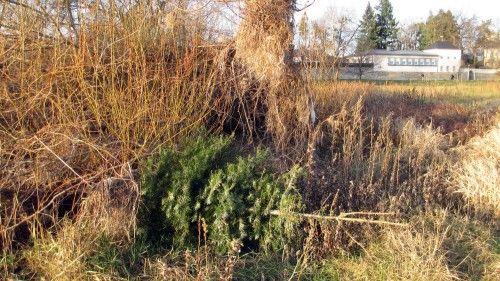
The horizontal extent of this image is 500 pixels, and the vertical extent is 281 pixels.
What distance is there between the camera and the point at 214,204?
13.1 feet

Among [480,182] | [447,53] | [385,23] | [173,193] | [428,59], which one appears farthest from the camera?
[428,59]

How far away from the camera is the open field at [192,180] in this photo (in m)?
3.78

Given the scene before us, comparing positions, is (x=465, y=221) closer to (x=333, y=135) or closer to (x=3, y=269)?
(x=333, y=135)

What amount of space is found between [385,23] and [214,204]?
63.0 m

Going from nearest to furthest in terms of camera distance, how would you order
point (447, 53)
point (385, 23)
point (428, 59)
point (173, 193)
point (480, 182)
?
point (173, 193) → point (480, 182) → point (385, 23) → point (447, 53) → point (428, 59)

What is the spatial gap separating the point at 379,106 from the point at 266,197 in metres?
7.08

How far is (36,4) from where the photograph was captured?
15.5 ft

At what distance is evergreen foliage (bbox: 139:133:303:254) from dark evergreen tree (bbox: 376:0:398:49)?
58690 mm

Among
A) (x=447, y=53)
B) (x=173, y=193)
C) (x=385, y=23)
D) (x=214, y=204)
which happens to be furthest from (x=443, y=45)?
(x=173, y=193)

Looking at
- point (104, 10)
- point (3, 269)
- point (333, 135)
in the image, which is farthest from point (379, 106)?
point (3, 269)

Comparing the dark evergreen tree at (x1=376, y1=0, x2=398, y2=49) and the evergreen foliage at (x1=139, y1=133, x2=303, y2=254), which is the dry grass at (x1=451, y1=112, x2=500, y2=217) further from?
the dark evergreen tree at (x1=376, y1=0, x2=398, y2=49)

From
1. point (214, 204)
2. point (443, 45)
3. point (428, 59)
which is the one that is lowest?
point (214, 204)

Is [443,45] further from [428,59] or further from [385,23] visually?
[385,23]

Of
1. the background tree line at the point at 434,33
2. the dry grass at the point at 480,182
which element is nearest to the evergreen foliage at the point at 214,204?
the dry grass at the point at 480,182
